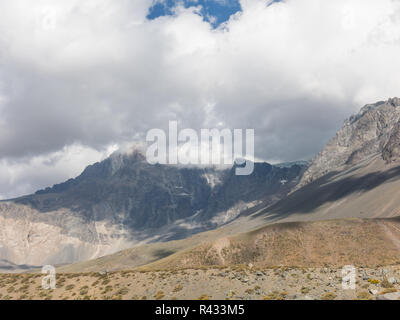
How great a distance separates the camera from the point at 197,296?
37.7 metres

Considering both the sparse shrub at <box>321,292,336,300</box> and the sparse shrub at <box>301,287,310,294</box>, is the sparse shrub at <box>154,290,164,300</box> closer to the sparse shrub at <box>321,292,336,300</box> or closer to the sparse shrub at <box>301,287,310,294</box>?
the sparse shrub at <box>301,287,310,294</box>

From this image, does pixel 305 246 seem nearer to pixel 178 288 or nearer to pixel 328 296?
pixel 178 288

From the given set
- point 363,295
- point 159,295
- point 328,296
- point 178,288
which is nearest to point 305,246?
point 178,288

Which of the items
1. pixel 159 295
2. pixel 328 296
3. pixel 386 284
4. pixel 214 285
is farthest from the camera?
pixel 214 285

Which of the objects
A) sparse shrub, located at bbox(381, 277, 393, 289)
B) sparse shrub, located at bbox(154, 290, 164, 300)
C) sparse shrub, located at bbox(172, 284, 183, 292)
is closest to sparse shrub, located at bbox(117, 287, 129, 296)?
sparse shrub, located at bbox(154, 290, 164, 300)

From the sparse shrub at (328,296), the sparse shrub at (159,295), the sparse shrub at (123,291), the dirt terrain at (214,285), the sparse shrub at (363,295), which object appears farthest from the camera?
the sparse shrub at (123,291)

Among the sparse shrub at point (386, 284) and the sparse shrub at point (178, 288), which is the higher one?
the sparse shrub at point (386, 284)

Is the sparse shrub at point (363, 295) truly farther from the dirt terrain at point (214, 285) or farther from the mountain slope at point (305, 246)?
the mountain slope at point (305, 246)

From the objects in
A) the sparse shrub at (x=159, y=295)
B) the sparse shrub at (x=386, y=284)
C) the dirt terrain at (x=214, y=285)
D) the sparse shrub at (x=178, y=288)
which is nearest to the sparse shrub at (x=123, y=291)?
the dirt terrain at (x=214, y=285)

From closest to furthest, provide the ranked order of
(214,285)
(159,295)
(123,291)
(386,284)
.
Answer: (386,284), (159,295), (214,285), (123,291)

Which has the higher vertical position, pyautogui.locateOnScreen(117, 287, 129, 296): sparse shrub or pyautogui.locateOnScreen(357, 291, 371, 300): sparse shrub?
pyautogui.locateOnScreen(357, 291, 371, 300): sparse shrub
